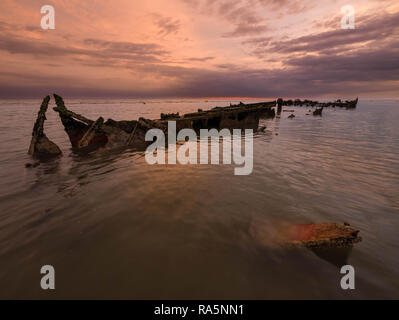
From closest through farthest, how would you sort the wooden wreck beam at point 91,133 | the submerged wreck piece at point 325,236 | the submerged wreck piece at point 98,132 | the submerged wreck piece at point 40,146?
the submerged wreck piece at point 325,236 < the submerged wreck piece at point 40,146 < the wooden wreck beam at point 91,133 < the submerged wreck piece at point 98,132

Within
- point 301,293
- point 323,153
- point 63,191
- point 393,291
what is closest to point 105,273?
point 301,293

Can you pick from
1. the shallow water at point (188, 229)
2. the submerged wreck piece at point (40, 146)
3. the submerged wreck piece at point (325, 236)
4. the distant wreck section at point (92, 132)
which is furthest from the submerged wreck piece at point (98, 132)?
the submerged wreck piece at point (325, 236)

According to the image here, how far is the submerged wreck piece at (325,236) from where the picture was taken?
10.6 ft

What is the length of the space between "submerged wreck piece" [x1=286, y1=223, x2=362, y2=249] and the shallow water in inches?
8.3

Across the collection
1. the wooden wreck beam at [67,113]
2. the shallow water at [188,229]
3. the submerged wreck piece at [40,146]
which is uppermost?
the wooden wreck beam at [67,113]

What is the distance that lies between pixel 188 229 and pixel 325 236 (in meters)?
2.78

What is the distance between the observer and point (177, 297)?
2770mm

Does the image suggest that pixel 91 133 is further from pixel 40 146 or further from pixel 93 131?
pixel 40 146

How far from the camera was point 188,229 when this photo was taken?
4.20 meters

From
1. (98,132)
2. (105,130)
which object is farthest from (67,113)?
(105,130)

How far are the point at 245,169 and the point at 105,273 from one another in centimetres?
634

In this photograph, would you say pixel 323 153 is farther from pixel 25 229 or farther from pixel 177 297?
pixel 25 229

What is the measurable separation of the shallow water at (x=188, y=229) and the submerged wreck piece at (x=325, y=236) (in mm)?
212

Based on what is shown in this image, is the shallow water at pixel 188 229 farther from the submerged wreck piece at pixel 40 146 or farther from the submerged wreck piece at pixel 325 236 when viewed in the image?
the submerged wreck piece at pixel 40 146
